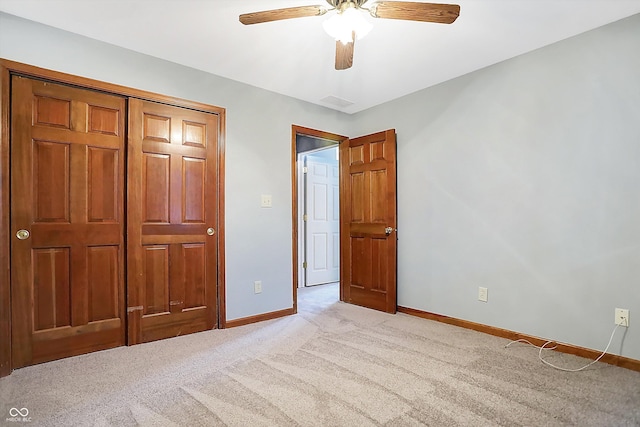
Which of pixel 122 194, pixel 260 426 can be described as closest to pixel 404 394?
pixel 260 426

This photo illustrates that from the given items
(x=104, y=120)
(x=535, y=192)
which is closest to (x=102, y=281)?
(x=104, y=120)

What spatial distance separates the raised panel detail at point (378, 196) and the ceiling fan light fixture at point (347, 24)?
77.7 inches

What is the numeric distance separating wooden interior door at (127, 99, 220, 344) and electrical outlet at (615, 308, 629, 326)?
119 inches

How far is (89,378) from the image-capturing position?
2055 millimetres

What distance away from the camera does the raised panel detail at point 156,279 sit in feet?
8.80

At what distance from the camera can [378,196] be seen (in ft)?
12.1

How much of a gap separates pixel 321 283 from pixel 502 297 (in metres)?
2.82

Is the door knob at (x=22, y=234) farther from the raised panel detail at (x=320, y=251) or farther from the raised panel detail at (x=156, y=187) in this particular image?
the raised panel detail at (x=320, y=251)

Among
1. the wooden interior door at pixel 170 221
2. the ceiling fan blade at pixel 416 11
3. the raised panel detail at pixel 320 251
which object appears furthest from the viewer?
the raised panel detail at pixel 320 251

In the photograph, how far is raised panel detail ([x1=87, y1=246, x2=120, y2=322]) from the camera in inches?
97.0

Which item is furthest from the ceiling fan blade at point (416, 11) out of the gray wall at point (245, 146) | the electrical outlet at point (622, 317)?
the electrical outlet at point (622, 317)

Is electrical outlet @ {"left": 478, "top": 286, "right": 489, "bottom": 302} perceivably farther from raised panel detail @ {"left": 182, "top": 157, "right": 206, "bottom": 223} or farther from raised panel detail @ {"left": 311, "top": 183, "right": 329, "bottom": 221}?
raised panel detail @ {"left": 311, "top": 183, "right": 329, "bottom": 221}

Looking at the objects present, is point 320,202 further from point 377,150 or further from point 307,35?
point 307,35

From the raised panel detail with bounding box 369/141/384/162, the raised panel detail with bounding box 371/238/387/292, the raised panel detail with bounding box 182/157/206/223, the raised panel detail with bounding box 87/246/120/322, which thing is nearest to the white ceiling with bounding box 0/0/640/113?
the raised panel detail with bounding box 369/141/384/162
